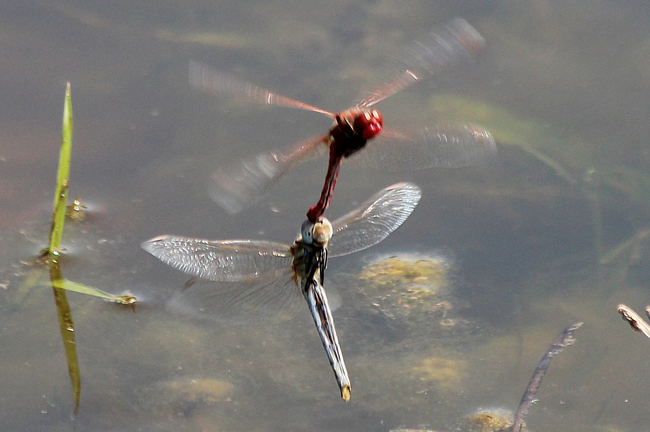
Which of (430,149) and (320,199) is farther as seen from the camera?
(320,199)

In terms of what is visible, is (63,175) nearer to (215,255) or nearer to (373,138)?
(215,255)

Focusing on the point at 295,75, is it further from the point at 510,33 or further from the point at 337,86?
the point at 510,33

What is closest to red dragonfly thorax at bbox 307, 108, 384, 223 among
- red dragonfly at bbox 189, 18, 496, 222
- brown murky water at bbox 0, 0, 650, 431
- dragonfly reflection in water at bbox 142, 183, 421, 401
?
red dragonfly at bbox 189, 18, 496, 222

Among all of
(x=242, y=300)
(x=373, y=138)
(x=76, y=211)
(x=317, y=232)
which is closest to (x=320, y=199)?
(x=317, y=232)

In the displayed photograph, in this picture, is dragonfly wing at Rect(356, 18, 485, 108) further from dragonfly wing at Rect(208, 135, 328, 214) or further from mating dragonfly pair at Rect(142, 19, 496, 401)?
dragonfly wing at Rect(208, 135, 328, 214)

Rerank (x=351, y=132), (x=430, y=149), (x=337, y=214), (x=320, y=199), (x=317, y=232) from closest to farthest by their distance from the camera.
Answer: (x=351, y=132) < (x=430, y=149) < (x=320, y=199) < (x=317, y=232) < (x=337, y=214)

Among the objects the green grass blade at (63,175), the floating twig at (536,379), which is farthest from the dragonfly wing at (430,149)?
the green grass blade at (63,175)
